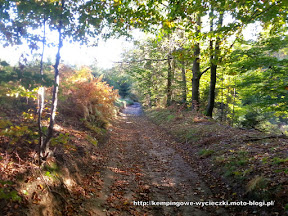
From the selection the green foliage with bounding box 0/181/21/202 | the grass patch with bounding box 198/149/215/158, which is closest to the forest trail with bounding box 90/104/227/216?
the grass patch with bounding box 198/149/215/158

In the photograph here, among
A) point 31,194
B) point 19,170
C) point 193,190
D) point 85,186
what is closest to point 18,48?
point 19,170

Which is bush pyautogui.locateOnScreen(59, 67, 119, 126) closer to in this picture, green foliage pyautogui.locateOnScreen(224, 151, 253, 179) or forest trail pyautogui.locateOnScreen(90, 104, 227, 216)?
forest trail pyautogui.locateOnScreen(90, 104, 227, 216)

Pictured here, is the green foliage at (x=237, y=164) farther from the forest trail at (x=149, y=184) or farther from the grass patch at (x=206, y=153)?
the grass patch at (x=206, y=153)

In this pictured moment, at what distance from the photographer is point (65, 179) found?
4.70 m

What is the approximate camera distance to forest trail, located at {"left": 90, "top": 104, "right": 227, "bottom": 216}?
4.39 metres

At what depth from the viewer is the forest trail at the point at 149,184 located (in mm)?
4395

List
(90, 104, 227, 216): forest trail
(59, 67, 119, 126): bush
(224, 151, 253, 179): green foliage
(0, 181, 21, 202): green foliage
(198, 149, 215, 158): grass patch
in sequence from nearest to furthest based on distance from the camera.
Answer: (0, 181, 21, 202): green foliage → (90, 104, 227, 216): forest trail → (224, 151, 253, 179): green foliage → (198, 149, 215, 158): grass patch → (59, 67, 119, 126): bush

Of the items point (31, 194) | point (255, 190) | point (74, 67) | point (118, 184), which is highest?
point (74, 67)

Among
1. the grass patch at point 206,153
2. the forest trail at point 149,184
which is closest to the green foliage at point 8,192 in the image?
the forest trail at point 149,184

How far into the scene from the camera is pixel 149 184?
5.64 metres

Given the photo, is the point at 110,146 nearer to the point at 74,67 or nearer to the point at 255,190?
the point at 74,67

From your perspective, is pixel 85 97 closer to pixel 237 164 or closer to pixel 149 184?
pixel 149 184

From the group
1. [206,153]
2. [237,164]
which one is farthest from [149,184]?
[206,153]

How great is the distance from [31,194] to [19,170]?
583 millimetres
